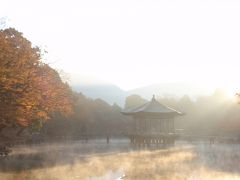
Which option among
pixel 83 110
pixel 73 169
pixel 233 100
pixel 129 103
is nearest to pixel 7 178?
pixel 73 169

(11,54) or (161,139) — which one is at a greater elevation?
(11,54)

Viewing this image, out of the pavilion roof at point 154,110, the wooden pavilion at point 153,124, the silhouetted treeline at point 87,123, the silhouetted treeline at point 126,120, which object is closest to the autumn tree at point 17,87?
the pavilion roof at point 154,110

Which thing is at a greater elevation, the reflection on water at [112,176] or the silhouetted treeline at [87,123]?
the silhouetted treeline at [87,123]

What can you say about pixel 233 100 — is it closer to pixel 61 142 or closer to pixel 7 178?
pixel 61 142

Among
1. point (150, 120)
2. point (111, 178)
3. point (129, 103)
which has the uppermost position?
point (129, 103)

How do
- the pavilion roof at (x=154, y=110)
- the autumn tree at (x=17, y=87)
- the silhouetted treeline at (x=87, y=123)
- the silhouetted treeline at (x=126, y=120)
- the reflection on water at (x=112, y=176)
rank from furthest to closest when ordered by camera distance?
the silhouetted treeline at (x=126, y=120), the silhouetted treeline at (x=87, y=123), the pavilion roof at (x=154, y=110), the reflection on water at (x=112, y=176), the autumn tree at (x=17, y=87)

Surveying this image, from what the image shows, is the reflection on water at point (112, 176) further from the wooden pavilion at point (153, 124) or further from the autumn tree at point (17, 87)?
the wooden pavilion at point (153, 124)

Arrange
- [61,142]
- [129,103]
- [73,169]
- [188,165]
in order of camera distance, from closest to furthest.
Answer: [73,169]
[188,165]
[61,142]
[129,103]

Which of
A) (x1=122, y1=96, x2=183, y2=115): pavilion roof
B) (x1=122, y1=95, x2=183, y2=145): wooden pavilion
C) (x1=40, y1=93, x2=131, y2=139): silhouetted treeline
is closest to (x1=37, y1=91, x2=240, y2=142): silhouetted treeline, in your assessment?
(x1=40, y1=93, x2=131, y2=139): silhouetted treeline

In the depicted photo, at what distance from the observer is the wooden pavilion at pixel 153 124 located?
5878 centimetres

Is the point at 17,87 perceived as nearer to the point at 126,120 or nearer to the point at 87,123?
the point at 87,123

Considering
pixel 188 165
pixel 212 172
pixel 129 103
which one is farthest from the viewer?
pixel 129 103

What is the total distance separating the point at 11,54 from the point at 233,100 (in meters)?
63.3

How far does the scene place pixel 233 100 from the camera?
3214 inches
